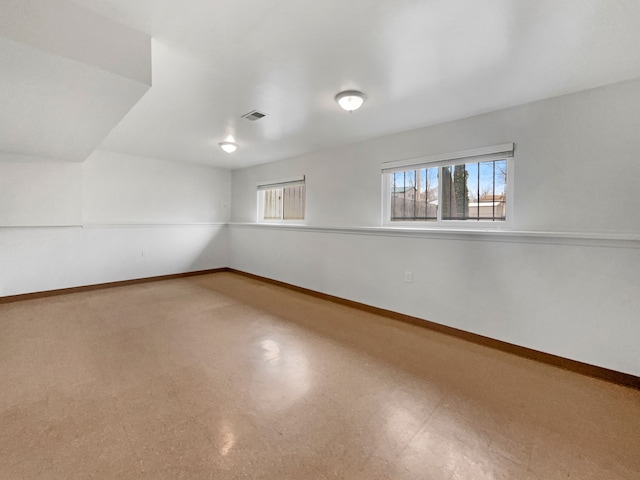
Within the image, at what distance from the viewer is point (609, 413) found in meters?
1.77

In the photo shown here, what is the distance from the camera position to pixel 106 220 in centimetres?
479

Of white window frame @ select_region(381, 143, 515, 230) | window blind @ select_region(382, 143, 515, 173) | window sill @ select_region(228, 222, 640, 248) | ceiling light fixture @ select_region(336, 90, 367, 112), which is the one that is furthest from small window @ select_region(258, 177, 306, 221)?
ceiling light fixture @ select_region(336, 90, 367, 112)

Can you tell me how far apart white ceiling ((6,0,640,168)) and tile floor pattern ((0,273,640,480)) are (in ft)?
7.59

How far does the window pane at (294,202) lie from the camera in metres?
5.06

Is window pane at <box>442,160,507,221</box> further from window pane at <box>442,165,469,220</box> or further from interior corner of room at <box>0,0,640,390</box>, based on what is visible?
interior corner of room at <box>0,0,640,390</box>

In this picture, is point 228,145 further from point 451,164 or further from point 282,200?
point 451,164

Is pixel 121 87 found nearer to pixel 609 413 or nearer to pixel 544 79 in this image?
pixel 544 79

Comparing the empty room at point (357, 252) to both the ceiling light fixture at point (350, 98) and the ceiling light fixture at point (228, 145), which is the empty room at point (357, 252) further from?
the ceiling light fixture at point (228, 145)

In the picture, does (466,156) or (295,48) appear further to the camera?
(466,156)

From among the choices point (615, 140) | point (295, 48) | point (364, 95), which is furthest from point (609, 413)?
point (295, 48)

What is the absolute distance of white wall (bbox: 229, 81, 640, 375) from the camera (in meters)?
2.17

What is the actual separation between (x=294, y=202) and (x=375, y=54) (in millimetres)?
3486

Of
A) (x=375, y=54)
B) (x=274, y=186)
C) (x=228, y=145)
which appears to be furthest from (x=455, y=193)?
(x=274, y=186)

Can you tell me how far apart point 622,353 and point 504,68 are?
7.61 ft
